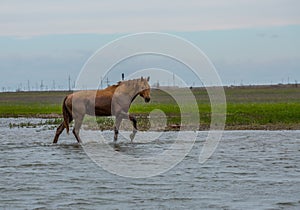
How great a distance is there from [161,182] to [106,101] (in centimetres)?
959

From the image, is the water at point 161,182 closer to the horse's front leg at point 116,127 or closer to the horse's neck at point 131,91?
the horse's front leg at point 116,127

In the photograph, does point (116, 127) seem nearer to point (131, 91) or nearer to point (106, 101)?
point (106, 101)

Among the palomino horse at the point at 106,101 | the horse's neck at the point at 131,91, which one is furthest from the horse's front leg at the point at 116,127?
the horse's neck at the point at 131,91

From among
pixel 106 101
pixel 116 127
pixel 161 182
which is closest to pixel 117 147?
pixel 116 127

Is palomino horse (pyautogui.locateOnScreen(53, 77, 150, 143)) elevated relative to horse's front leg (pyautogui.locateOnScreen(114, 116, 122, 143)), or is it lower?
elevated

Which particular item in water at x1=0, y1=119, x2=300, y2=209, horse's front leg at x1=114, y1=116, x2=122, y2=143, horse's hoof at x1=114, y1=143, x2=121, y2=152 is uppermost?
horse's front leg at x1=114, y1=116, x2=122, y2=143

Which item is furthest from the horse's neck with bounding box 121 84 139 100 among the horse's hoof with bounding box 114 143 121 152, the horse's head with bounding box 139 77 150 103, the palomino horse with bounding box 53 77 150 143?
the horse's hoof with bounding box 114 143 121 152

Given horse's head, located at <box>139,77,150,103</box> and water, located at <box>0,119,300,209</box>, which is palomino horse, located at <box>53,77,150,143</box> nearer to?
horse's head, located at <box>139,77,150,103</box>

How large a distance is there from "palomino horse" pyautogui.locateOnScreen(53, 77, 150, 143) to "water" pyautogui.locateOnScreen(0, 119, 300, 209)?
2454mm

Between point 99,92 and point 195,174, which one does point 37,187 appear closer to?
point 195,174

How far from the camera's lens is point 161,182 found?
44.9ft

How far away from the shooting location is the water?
457 inches

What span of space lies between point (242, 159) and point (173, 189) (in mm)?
4682

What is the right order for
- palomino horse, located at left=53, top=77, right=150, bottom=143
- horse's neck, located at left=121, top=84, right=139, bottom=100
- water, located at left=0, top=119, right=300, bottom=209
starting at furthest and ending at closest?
1. horse's neck, located at left=121, top=84, right=139, bottom=100
2. palomino horse, located at left=53, top=77, right=150, bottom=143
3. water, located at left=0, top=119, right=300, bottom=209
